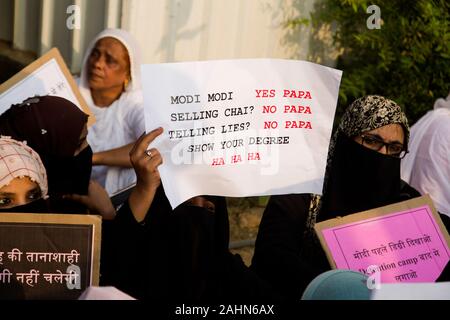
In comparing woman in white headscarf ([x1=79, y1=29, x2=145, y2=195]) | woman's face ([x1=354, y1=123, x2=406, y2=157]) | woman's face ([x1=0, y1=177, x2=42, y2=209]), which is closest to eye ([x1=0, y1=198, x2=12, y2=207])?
woman's face ([x1=0, y1=177, x2=42, y2=209])

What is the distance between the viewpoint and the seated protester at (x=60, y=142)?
313 centimetres

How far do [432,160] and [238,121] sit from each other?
1.70 meters

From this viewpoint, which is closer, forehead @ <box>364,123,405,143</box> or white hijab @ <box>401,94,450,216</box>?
forehead @ <box>364,123,405,143</box>

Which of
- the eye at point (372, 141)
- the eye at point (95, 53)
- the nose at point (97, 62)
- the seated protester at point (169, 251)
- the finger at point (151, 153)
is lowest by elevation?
the seated protester at point (169, 251)

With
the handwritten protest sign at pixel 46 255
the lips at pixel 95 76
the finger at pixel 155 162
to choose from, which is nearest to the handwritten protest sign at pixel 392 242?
the finger at pixel 155 162

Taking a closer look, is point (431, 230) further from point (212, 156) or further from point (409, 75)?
point (409, 75)

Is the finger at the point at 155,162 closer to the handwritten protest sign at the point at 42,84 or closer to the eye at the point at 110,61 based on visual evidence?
the handwritten protest sign at the point at 42,84

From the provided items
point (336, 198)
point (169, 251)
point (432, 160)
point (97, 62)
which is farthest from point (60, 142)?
point (432, 160)

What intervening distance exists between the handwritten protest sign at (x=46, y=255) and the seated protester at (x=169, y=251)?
34 centimetres

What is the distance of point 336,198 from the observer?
10.3 ft

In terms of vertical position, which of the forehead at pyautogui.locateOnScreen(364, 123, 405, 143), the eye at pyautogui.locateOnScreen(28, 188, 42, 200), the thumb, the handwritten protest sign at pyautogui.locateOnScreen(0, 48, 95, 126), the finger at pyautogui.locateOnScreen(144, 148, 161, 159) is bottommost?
the thumb

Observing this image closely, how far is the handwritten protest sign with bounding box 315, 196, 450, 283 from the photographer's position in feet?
9.01

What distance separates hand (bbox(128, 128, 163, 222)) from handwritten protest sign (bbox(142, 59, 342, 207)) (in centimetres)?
3

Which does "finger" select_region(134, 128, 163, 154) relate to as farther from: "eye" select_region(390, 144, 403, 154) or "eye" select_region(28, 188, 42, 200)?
"eye" select_region(390, 144, 403, 154)
